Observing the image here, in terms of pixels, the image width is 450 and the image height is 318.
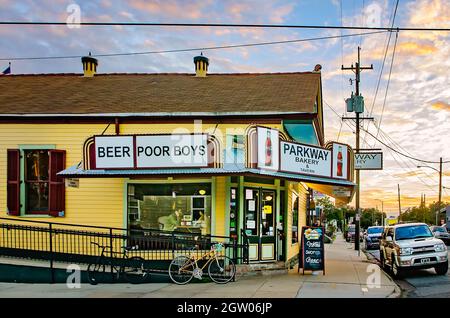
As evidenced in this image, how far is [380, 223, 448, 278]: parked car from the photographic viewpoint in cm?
1583

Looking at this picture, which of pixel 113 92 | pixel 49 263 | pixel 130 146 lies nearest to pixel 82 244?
pixel 49 263

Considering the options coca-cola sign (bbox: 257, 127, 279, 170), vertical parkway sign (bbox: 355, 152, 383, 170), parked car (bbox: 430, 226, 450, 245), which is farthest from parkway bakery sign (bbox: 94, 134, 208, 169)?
parked car (bbox: 430, 226, 450, 245)

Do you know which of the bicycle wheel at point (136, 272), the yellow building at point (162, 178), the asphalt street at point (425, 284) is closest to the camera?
the asphalt street at point (425, 284)

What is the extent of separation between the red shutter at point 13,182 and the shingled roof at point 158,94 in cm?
138

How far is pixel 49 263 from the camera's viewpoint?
14484mm

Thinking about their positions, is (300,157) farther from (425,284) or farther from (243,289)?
(425,284)

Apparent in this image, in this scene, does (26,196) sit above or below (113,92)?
below

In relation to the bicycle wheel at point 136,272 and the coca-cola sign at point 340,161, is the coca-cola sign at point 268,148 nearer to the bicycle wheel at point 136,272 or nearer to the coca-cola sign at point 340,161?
the coca-cola sign at point 340,161

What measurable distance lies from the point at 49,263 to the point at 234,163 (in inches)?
237

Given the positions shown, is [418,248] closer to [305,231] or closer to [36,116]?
[305,231]

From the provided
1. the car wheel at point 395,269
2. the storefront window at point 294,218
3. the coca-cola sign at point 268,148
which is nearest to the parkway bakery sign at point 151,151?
the coca-cola sign at point 268,148

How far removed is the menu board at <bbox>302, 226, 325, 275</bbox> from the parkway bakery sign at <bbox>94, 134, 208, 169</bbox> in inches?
169

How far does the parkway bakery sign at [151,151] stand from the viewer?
13.6m

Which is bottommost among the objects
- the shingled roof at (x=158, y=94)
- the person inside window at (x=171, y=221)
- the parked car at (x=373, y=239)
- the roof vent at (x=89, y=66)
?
the parked car at (x=373, y=239)
